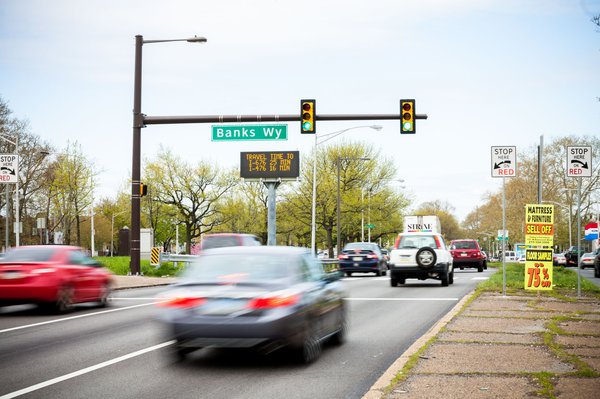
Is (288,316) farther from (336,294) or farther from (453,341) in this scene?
(453,341)

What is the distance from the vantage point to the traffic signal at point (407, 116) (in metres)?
24.5

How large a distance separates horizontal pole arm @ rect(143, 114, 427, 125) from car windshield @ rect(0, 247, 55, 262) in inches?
433

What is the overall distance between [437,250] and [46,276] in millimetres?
13230

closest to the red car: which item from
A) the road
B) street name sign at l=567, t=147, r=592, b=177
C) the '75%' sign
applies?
the road

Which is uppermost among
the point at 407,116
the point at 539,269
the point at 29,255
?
the point at 407,116

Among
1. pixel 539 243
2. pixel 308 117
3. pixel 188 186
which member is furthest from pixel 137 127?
pixel 188 186

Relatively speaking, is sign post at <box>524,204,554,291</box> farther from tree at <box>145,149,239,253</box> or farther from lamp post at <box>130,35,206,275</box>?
tree at <box>145,149,239,253</box>

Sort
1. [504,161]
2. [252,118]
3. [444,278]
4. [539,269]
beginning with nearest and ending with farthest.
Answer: [504,161], [539,269], [444,278], [252,118]

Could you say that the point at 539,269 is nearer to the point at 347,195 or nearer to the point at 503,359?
the point at 503,359

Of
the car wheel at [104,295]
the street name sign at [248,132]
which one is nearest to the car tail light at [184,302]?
the car wheel at [104,295]

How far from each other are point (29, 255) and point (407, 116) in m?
12.7

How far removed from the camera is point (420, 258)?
24.5m

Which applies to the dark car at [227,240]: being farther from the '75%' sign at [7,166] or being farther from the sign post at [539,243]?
the sign post at [539,243]

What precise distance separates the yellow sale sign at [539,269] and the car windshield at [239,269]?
1244 cm
